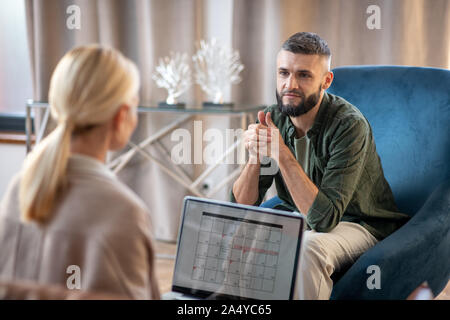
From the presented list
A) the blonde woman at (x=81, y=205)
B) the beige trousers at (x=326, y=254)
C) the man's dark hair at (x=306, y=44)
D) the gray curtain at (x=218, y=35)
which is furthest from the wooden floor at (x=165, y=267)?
the blonde woman at (x=81, y=205)

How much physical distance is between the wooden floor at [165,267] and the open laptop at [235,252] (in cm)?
80

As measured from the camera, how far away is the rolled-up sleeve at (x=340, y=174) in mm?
1279

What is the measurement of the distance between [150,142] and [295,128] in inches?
49.7

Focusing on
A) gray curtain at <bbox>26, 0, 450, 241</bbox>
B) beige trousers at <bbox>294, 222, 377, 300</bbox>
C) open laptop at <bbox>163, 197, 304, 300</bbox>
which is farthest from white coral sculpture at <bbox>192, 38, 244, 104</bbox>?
open laptop at <bbox>163, 197, 304, 300</bbox>

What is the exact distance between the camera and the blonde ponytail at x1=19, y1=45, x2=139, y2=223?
734 millimetres

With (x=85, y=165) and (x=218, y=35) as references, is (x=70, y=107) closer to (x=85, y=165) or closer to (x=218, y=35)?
(x=85, y=165)

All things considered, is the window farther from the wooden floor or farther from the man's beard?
the man's beard

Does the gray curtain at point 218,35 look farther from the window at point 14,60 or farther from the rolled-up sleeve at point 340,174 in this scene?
the rolled-up sleeve at point 340,174

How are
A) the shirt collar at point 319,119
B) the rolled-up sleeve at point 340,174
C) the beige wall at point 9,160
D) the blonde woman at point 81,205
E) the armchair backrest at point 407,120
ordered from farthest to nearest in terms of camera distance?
the beige wall at point 9,160 < the armchair backrest at point 407,120 < the shirt collar at point 319,119 < the rolled-up sleeve at point 340,174 < the blonde woman at point 81,205

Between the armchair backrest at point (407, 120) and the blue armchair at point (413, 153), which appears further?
the armchair backrest at point (407, 120)

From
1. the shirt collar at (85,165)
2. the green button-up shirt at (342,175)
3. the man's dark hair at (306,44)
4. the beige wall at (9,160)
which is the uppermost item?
the man's dark hair at (306,44)

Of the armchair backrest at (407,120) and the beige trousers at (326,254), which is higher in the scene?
the armchair backrest at (407,120)

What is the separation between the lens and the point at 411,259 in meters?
1.24

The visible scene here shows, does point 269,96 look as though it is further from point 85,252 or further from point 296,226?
point 85,252
